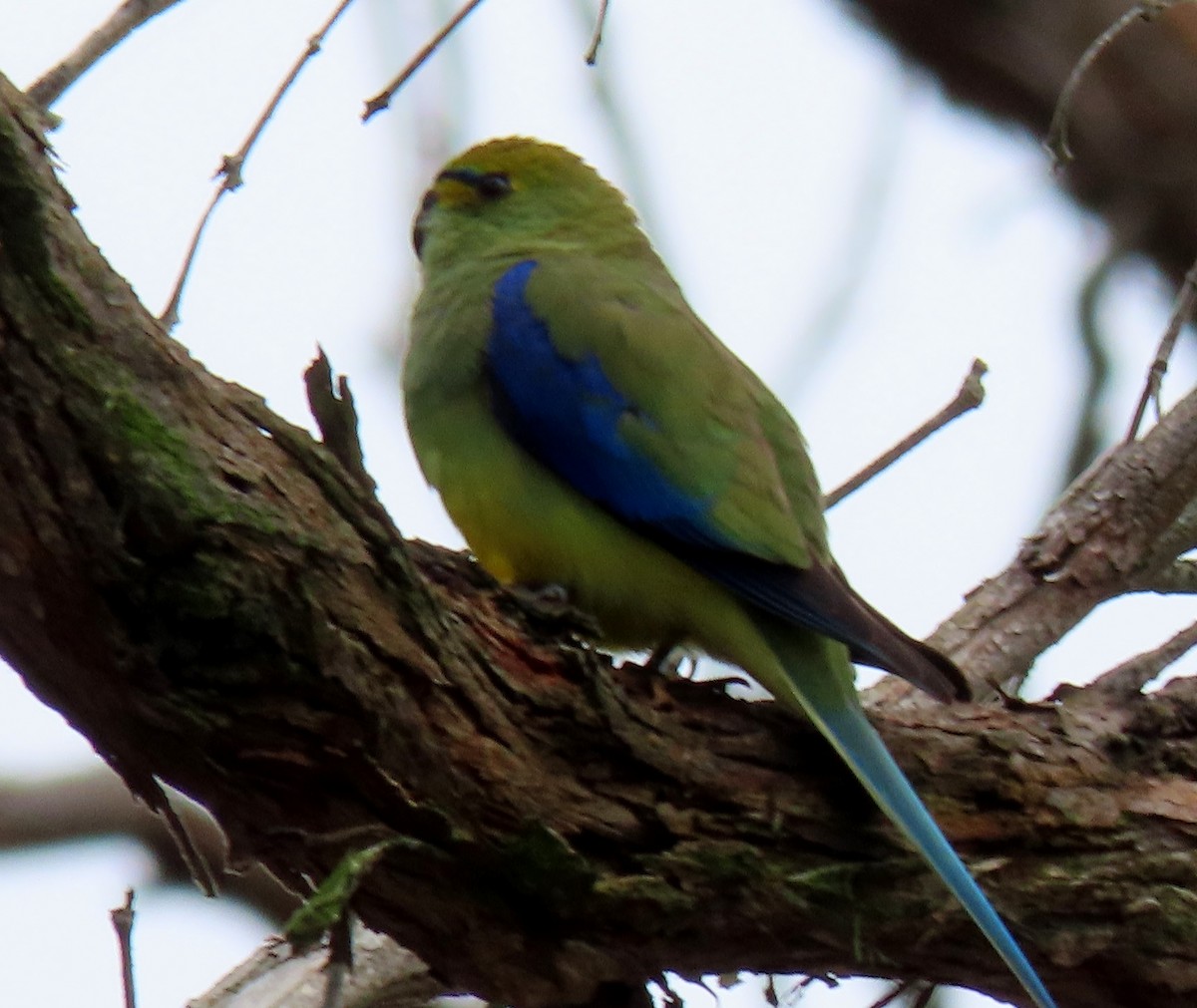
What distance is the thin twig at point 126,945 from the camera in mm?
2096

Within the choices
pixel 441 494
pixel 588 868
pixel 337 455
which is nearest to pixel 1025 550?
pixel 441 494

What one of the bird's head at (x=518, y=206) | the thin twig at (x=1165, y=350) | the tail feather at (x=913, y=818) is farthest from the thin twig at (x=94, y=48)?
the thin twig at (x=1165, y=350)

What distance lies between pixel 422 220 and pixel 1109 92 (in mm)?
2438

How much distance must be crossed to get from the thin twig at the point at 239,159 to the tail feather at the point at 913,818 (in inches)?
50.7

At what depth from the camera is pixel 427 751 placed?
249cm

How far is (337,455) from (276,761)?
438mm

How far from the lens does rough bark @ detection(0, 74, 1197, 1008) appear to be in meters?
2.23

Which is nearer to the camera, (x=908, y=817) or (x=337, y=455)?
(x=337, y=455)

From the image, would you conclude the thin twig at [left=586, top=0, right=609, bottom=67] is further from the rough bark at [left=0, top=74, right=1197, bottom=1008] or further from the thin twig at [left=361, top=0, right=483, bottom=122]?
the rough bark at [left=0, top=74, right=1197, bottom=1008]

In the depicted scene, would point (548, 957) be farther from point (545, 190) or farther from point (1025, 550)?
point (545, 190)

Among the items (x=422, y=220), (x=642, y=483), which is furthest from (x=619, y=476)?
(x=422, y=220)

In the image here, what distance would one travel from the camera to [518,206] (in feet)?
14.0

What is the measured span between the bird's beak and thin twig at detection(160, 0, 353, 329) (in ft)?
4.54

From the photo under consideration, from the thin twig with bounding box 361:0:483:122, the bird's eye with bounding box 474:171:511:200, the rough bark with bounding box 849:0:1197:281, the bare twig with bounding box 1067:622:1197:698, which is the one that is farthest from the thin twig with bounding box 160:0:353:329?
the rough bark with bounding box 849:0:1197:281
